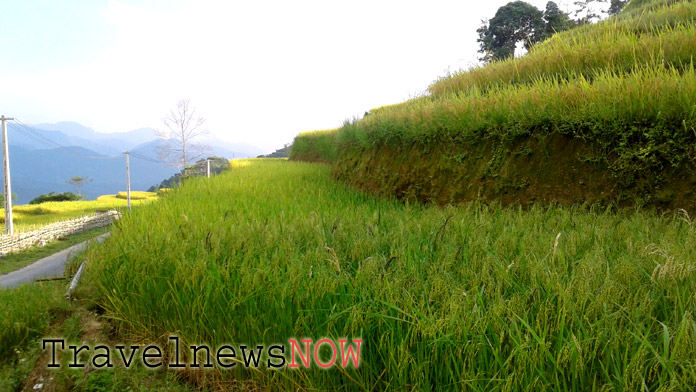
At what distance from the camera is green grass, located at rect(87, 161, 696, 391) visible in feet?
4.64

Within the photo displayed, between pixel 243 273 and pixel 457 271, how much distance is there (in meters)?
1.28

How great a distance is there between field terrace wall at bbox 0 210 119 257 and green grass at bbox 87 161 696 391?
37.6 ft

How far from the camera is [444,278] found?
79.2 inches

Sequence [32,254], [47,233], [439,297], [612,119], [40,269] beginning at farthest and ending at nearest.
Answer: [47,233] < [32,254] < [40,269] < [612,119] < [439,297]

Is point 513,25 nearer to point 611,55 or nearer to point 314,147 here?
point 314,147

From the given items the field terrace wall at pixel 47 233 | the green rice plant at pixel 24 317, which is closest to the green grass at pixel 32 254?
the field terrace wall at pixel 47 233

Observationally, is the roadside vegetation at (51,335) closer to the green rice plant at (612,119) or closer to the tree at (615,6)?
the green rice plant at (612,119)

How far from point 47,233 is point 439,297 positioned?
20.4 m

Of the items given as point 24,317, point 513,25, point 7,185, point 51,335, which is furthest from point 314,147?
point 513,25

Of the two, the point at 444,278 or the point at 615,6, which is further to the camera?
the point at 615,6

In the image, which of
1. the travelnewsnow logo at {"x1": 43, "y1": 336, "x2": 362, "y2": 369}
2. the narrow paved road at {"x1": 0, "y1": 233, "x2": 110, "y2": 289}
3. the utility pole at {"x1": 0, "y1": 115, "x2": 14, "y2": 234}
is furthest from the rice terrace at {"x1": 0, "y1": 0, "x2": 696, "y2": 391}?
the utility pole at {"x1": 0, "y1": 115, "x2": 14, "y2": 234}

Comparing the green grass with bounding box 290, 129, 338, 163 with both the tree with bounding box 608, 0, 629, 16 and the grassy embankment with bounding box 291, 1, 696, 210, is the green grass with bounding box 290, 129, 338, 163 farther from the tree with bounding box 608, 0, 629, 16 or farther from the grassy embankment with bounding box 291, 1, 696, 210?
the tree with bounding box 608, 0, 629, 16

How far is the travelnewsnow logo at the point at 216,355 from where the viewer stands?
5.91ft

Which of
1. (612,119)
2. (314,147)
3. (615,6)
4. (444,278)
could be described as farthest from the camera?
(615,6)
